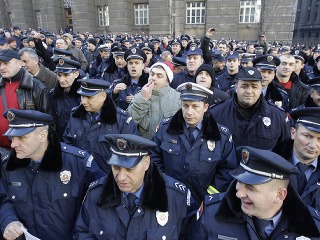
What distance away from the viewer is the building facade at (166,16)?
21.9 meters

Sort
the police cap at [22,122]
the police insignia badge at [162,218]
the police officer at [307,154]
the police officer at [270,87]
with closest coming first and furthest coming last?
the police insignia badge at [162,218] < the police officer at [307,154] < the police cap at [22,122] < the police officer at [270,87]

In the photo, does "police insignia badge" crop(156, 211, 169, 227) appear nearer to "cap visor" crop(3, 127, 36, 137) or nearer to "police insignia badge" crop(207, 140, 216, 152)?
"police insignia badge" crop(207, 140, 216, 152)

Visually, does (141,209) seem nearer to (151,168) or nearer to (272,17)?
(151,168)

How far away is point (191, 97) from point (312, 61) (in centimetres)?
994

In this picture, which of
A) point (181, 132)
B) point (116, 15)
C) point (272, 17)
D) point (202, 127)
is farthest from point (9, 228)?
point (116, 15)

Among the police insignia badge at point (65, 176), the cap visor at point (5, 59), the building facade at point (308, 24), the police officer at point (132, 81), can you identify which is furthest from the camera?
the building facade at point (308, 24)

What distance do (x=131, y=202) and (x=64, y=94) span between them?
302 centimetres

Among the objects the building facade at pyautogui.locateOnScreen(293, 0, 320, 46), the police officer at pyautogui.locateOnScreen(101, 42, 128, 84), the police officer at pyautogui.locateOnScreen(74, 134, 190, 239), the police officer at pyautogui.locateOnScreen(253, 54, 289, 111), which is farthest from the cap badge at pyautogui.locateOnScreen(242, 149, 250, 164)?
the building facade at pyautogui.locateOnScreen(293, 0, 320, 46)

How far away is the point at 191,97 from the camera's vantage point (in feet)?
10.6

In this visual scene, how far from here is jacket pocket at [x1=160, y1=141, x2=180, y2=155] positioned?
10.4ft

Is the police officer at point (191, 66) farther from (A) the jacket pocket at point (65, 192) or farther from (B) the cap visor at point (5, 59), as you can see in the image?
(A) the jacket pocket at point (65, 192)

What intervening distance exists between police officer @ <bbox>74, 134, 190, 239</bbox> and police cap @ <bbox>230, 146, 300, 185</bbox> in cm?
78

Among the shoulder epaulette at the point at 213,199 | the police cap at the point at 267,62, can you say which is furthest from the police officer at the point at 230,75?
the shoulder epaulette at the point at 213,199

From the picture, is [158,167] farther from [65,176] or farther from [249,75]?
[249,75]
